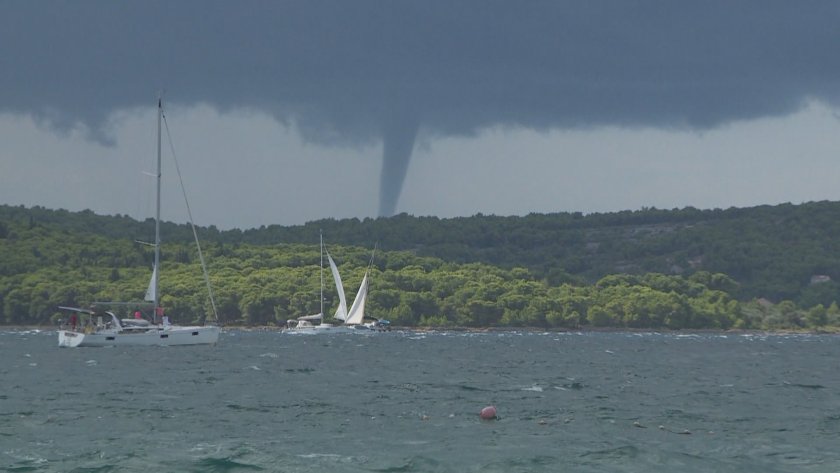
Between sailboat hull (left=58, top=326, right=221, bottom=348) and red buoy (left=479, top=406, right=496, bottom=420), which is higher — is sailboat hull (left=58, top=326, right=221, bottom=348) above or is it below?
below

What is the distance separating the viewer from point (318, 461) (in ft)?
141

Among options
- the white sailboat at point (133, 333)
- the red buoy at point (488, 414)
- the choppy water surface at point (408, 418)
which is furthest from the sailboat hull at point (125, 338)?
the red buoy at point (488, 414)

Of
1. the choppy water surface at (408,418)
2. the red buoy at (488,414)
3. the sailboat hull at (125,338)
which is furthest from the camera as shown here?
the sailboat hull at (125,338)

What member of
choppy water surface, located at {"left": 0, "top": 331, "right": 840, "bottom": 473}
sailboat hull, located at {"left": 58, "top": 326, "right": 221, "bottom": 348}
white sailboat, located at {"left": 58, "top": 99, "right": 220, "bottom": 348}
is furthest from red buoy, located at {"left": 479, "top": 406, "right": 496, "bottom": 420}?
sailboat hull, located at {"left": 58, "top": 326, "right": 221, "bottom": 348}

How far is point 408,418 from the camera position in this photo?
5488 cm

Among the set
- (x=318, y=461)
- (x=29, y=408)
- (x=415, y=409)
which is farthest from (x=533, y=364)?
(x=318, y=461)

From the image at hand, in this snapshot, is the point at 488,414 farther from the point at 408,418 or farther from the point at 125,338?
the point at 125,338

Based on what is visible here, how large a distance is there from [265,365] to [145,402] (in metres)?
32.1

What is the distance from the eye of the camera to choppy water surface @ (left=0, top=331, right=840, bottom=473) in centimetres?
4347

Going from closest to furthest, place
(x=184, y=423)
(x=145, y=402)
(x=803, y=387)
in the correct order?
(x=184, y=423) → (x=145, y=402) → (x=803, y=387)

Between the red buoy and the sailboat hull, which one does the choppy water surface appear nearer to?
the red buoy

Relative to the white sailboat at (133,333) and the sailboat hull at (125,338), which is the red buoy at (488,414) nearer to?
the white sailboat at (133,333)

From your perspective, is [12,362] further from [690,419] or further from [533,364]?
[690,419]

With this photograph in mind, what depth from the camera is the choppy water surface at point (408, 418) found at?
43469mm
